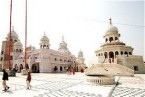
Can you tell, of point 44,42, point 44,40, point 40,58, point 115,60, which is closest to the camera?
point 115,60

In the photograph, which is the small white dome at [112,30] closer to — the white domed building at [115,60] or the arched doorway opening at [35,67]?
the white domed building at [115,60]

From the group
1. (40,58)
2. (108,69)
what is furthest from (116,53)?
(40,58)

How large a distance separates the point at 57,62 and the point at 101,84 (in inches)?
1170

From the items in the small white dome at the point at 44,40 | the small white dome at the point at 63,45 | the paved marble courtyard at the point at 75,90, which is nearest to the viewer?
the paved marble courtyard at the point at 75,90

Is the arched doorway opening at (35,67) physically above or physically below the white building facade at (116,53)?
below

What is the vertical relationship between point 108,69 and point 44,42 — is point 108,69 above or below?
below

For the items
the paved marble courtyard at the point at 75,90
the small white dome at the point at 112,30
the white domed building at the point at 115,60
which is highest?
the small white dome at the point at 112,30

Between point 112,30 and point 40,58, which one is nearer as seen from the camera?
point 40,58

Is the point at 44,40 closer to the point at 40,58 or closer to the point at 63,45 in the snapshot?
the point at 40,58

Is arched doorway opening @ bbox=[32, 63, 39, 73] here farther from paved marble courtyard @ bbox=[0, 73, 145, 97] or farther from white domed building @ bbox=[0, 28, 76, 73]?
paved marble courtyard @ bbox=[0, 73, 145, 97]

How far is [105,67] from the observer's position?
26.8 metres

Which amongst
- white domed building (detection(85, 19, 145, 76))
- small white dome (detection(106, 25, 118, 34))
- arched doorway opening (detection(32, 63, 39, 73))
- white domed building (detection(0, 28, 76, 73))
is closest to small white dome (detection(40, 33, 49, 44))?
white domed building (detection(0, 28, 76, 73))

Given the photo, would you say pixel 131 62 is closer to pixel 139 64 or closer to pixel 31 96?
pixel 139 64

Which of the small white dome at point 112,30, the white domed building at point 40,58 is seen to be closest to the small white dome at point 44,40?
the white domed building at point 40,58
